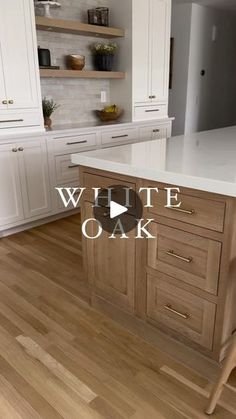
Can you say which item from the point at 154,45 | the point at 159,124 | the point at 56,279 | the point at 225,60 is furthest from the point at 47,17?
the point at 225,60

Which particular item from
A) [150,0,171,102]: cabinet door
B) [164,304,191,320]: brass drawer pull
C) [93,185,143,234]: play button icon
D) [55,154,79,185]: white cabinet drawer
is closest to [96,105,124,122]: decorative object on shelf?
[150,0,171,102]: cabinet door

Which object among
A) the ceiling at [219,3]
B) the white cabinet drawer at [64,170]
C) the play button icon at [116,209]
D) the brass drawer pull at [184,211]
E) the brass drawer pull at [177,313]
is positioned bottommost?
the brass drawer pull at [177,313]

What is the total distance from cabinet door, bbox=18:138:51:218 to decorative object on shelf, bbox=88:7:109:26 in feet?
5.19

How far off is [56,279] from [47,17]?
2374mm

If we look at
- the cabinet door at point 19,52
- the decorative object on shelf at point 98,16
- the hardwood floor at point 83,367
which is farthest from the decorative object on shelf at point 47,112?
the hardwood floor at point 83,367

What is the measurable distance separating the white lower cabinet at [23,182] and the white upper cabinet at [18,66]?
0.22 m

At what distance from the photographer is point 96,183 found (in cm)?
170

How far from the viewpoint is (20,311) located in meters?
2.01

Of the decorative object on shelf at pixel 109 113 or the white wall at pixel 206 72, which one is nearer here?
the decorative object on shelf at pixel 109 113

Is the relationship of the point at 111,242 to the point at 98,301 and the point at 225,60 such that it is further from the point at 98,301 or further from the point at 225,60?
the point at 225,60

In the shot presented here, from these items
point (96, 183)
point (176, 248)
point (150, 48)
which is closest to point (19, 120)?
point (96, 183)

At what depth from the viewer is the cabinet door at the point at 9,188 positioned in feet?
9.34

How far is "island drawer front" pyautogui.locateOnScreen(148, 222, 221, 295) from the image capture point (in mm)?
1330

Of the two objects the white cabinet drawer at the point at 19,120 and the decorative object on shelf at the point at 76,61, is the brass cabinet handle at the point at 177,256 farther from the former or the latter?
the decorative object on shelf at the point at 76,61
